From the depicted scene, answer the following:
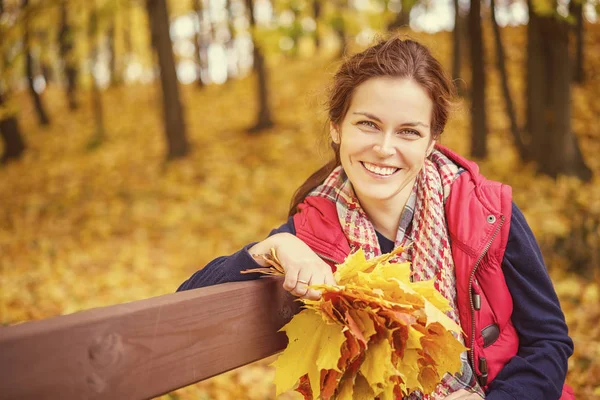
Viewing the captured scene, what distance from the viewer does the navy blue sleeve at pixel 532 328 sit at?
1.84 metres

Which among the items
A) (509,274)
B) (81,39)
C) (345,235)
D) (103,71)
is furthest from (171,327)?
(103,71)

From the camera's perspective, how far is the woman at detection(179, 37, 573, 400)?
186 centimetres

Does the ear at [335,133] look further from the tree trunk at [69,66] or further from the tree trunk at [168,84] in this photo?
the tree trunk at [69,66]

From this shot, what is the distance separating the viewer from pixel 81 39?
19328mm

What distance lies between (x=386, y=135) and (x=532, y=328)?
875 millimetres

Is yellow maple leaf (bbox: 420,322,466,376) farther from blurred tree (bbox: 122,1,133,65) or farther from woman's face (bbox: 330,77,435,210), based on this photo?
blurred tree (bbox: 122,1,133,65)

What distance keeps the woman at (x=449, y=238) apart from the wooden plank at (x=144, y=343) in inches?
9.2

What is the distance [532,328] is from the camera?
74.5 inches

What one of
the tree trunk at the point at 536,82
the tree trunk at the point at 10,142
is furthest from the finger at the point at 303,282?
the tree trunk at the point at 10,142

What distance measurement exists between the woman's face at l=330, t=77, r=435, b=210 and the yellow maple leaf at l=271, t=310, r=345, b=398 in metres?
0.62

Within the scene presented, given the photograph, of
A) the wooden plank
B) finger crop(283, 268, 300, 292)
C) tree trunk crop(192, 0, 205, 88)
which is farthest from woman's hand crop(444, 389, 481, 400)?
tree trunk crop(192, 0, 205, 88)

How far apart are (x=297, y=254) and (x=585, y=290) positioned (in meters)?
4.43

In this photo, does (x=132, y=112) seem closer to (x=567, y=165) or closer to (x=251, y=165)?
(x=251, y=165)

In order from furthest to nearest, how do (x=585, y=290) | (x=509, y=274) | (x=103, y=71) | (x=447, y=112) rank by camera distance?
(x=103, y=71) → (x=585, y=290) → (x=447, y=112) → (x=509, y=274)
